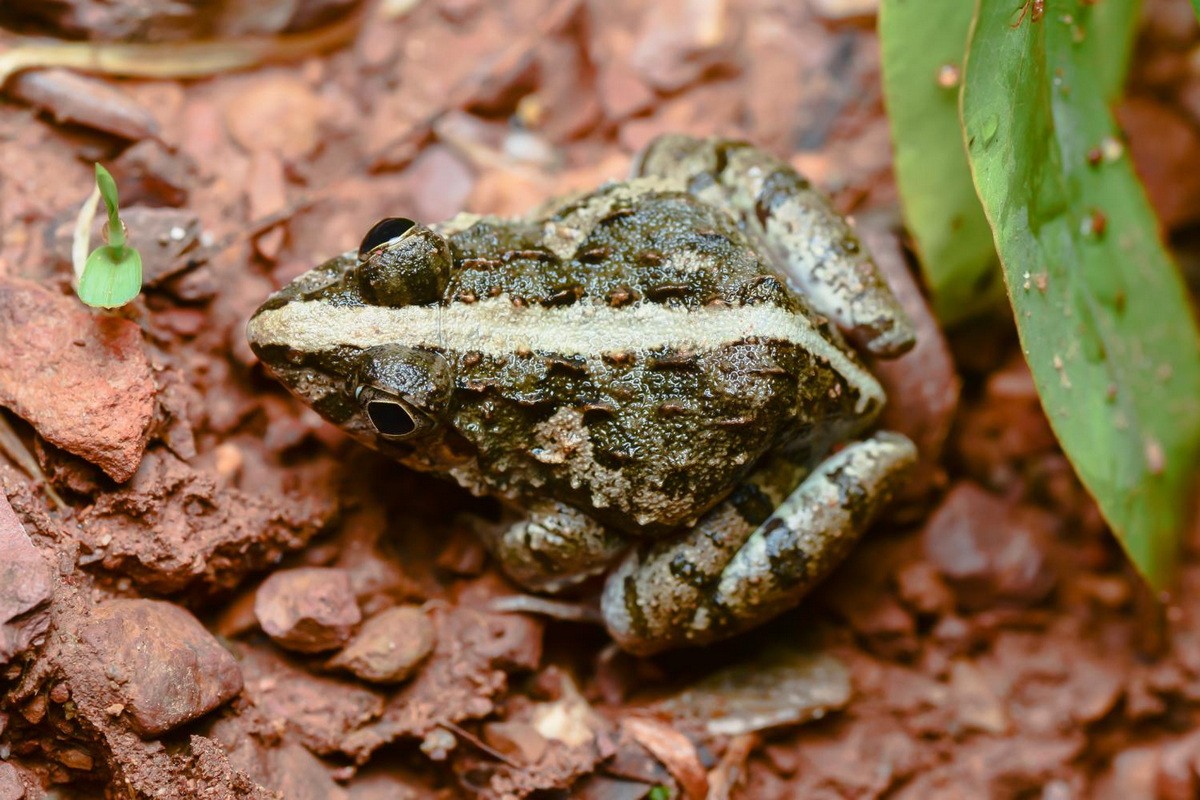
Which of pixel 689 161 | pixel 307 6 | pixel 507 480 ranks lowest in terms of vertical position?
pixel 507 480

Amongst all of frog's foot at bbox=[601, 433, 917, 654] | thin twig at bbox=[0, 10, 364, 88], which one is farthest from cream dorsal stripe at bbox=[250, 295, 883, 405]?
thin twig at bbox=[0, 10, 364, 88]

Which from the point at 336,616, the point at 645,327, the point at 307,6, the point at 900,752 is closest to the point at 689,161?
the point at 645,327

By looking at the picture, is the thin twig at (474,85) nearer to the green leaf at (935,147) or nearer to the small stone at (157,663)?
the green leaf at (935,147)

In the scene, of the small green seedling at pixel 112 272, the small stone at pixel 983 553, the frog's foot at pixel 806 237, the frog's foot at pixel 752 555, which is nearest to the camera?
the small green seedling at pixel 112 272

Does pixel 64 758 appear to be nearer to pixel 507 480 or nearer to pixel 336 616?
pixel 336 616

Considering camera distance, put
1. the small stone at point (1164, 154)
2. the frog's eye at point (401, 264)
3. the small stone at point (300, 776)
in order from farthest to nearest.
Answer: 1. the small stone at point (1164, 154)
2. the frog's eye at point (401, 264)
3. the small stone at point (300, 776)

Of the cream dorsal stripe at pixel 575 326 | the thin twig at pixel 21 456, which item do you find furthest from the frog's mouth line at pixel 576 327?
the thin twig at pixel 21 456

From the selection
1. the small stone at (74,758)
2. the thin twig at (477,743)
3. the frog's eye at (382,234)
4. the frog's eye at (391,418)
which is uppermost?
the frog's eye at (382,234)
